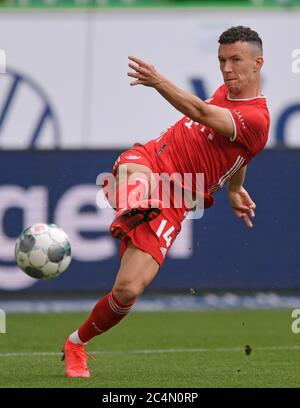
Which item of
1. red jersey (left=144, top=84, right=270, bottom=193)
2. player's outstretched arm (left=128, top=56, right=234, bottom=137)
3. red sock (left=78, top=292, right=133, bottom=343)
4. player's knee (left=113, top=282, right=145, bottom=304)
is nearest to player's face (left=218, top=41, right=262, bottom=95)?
red jersey (left=144, top=84, right=270, bottom=193)

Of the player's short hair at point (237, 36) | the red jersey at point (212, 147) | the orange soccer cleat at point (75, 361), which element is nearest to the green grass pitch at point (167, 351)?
A: the orange soccer cleat at point (75, 361)

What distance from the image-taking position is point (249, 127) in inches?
303

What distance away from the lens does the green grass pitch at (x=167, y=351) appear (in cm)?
759

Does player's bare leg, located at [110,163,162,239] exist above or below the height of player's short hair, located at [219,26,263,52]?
below

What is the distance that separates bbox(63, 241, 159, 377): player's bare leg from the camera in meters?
7.45

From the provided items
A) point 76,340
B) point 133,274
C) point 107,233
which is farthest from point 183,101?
point 107,233

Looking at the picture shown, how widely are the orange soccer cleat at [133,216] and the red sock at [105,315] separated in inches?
20.0

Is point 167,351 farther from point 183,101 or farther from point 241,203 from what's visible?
point 183,101

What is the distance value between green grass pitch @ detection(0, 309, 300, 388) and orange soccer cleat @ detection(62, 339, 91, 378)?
7 cm

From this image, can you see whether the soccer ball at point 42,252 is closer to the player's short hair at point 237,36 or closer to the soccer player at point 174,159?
the soccer player at point 174,159

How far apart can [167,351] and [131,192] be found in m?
2.27

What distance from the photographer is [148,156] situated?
791 centimetres

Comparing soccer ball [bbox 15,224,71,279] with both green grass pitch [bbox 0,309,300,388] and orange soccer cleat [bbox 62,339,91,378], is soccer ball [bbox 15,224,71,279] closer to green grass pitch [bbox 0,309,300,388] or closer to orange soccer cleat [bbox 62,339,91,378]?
orange soccer cleat [bbox 62,339,91,378]

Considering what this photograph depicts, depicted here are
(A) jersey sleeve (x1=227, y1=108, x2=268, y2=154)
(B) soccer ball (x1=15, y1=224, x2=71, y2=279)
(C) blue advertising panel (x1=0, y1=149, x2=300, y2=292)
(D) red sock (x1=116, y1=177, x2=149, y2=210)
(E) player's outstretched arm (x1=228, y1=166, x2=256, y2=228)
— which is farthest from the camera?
(C) blue advertising panel (x1=0, y1=149, x2=300, y2=292)
